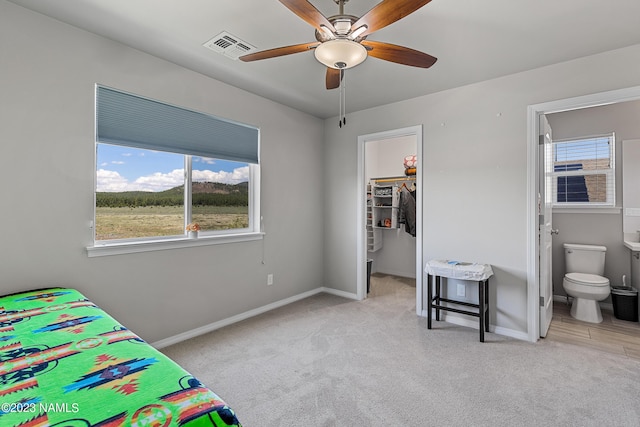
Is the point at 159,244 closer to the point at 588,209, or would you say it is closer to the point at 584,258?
the point at 584,258

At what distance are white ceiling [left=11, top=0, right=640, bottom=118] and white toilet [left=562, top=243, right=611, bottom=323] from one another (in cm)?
224

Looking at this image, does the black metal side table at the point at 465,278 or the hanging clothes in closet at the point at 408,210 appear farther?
the hanging clothes in closet at the point at 408,210

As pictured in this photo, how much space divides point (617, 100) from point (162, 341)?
168 inches

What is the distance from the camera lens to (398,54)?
191 centimetres

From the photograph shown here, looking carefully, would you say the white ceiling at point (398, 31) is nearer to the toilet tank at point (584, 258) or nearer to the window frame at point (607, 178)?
the window frame at point (607, 178)

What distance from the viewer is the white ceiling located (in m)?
1.94

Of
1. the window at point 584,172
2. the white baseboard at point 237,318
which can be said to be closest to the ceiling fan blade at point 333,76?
the white baseboard at point 237,318

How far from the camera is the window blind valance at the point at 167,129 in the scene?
2.39 metres

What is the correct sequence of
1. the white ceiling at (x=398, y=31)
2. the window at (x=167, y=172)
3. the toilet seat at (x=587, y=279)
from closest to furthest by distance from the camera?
the white ceiling at (x=398, y=31), the window at (x=167, y=172), the toilet seat at (x=587, y=279)

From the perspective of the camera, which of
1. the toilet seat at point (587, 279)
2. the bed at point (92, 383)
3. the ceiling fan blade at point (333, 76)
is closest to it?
the bed at point (92, 383)

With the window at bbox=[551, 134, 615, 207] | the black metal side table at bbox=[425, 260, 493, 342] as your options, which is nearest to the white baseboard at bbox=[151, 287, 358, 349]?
the black metal side table at bbox=[425, 260, 493, 342]

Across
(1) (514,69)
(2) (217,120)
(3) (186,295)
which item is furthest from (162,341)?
(1) (514,69)

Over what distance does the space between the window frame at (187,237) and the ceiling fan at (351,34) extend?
1.47 m

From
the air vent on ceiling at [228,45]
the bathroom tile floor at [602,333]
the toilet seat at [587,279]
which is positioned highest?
the air vent on ceiling at [228,45]
